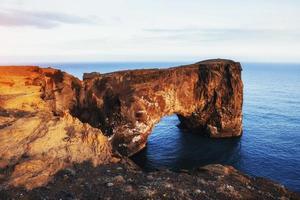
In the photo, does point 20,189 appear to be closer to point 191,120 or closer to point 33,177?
Result: point 33,177

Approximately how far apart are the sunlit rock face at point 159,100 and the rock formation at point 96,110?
168mm

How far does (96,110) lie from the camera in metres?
61.0

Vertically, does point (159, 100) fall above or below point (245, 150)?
above

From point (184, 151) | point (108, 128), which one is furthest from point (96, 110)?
point (184, 151)

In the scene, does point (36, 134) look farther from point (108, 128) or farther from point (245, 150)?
point (245, 150)

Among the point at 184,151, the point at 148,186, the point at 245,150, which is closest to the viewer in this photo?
the point at 148,186

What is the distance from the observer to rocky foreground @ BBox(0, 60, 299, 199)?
36.0m

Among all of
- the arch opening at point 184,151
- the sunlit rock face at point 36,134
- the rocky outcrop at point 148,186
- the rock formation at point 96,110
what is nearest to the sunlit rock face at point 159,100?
the rock formation at point 96,110

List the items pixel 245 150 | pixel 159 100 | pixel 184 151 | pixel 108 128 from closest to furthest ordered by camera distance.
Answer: pixel 108 128, pixel 184 151, pixel 245 150, pixel 159 100

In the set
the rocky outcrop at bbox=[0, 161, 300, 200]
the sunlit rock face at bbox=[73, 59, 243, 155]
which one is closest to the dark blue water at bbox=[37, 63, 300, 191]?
the sunlit rock face at bbox=[73, 59, 243, 155]

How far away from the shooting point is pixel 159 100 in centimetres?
6619

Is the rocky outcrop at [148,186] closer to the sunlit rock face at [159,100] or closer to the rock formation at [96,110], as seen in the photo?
the rock formation at [96,110]

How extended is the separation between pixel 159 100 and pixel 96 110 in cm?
1200

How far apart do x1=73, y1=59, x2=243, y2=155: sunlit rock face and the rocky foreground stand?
0.56 feet
